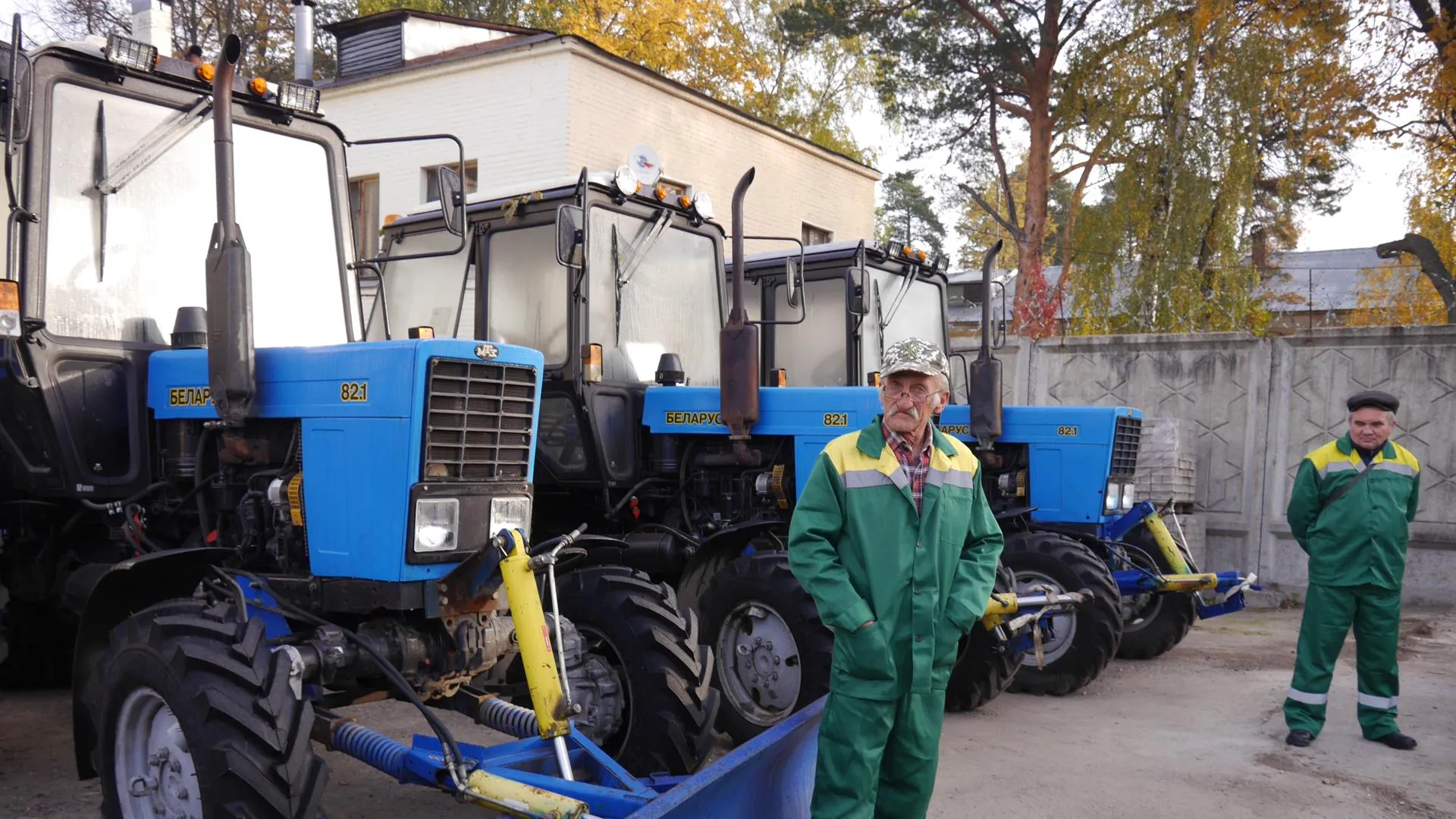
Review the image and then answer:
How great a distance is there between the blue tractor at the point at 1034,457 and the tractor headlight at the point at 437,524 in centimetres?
315

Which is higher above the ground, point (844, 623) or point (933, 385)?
point (933, 385)

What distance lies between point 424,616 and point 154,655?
2.49ft

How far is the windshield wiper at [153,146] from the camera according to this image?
4191 millimetres

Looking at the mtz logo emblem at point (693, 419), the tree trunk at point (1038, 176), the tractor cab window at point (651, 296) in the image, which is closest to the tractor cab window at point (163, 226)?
the tractor cab window at point (651, 296)

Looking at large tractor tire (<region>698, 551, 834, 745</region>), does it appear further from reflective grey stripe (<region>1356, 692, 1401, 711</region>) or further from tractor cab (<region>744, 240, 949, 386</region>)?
reflective grey stripe (<region>1356, 692, 1401, 711</region>)

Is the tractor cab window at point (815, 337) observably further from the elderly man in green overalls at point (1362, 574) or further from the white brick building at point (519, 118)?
the white brick building at point (519, 118)

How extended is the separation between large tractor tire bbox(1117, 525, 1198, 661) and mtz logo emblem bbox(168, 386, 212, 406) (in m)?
5.58

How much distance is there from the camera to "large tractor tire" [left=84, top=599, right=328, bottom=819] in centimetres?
299

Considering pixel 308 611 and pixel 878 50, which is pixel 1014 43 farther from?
pixel 308 611

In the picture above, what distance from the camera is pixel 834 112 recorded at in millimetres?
24219

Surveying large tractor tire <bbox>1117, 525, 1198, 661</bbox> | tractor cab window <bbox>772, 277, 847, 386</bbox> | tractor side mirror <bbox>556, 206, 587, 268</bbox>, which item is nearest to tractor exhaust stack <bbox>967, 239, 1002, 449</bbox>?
tractor cab window <bbox>772, 277, 847, 386</bbox>

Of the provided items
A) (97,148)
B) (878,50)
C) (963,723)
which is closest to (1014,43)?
(878,50)

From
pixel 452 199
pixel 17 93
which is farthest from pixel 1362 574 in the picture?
pixel 17 93

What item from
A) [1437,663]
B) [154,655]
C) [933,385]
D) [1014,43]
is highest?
[1014,43]
